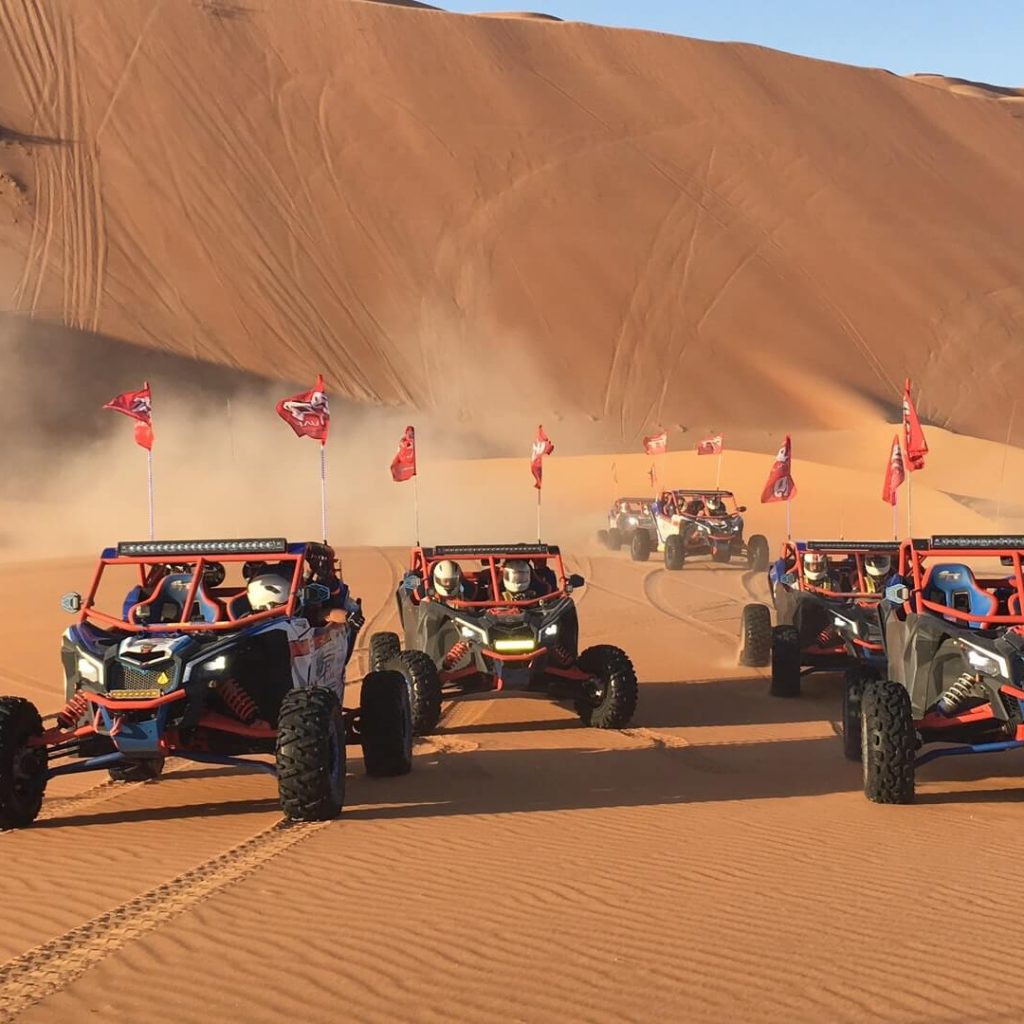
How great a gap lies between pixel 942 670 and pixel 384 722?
145 inches

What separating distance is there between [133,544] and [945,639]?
544 centimetres

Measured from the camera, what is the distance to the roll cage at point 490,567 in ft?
43.8

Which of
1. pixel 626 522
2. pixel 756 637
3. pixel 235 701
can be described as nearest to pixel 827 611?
pixel 756 637

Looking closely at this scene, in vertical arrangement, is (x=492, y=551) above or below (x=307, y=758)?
above

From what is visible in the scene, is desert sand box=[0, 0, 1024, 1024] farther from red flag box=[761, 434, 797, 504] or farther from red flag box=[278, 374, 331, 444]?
red flag box=[278, 374, 331, 444]

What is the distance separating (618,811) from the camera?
917 centimetres

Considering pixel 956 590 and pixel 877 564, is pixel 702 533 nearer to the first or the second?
pixel 877 564

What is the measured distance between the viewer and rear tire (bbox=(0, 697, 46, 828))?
28.2 ft

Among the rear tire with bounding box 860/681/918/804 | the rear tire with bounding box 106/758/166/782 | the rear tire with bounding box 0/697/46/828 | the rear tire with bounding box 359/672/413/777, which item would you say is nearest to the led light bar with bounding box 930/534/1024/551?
the rear tire with bounding box 860/681/918/804

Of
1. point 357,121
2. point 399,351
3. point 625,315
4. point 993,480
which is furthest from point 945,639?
point 357,121

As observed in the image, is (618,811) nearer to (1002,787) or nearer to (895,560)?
(1002,787)

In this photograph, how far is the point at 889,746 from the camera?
9141 millimetres

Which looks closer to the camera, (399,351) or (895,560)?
(895,560)

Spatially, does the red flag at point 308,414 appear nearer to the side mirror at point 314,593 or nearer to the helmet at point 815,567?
the helmet at point 815,567
